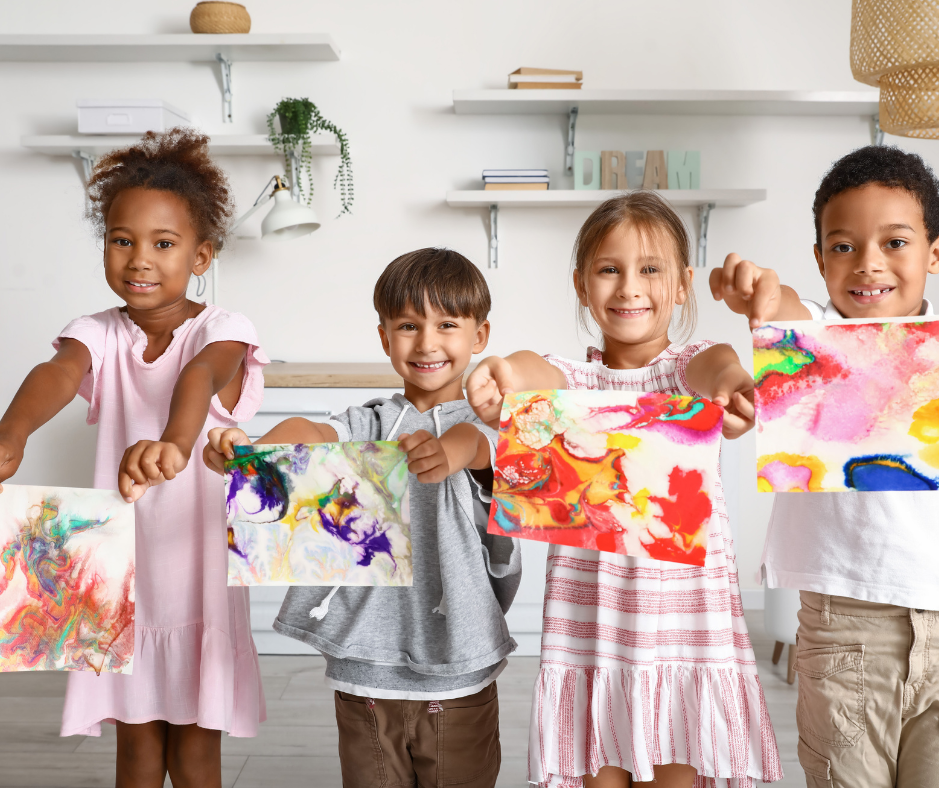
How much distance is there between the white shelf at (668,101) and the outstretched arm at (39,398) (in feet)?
5.49

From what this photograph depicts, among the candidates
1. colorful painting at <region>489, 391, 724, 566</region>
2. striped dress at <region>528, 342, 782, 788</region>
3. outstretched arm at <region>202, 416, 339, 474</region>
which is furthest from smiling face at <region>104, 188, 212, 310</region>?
striped dress at <region>528, 342, 782, 788</region>

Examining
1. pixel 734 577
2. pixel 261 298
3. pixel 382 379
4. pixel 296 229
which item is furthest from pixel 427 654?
pixel 261 298

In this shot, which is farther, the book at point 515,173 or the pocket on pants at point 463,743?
the book at point 515,173

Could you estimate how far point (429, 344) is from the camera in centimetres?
98

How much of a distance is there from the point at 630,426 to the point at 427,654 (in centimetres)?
38

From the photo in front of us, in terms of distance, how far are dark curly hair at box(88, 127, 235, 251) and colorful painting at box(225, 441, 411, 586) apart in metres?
0.39

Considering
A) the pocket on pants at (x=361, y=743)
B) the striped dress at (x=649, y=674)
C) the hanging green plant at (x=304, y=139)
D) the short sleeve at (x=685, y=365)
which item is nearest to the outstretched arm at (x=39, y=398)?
the pocket on pants at (x=361, y=743)

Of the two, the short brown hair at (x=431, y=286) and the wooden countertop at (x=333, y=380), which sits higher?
the short brown hair at (x=431, y=286)

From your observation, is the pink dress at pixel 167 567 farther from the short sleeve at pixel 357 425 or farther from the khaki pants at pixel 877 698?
the khaki pants at pixel 877 698

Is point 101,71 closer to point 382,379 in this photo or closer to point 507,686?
point 382,379

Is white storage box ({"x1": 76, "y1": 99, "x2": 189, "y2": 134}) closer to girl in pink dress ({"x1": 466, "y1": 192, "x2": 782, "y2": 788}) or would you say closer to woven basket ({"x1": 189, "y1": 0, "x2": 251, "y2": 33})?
woven basket ({"x1": 189, "y1": 0, "x2": 251, "y2": 33})

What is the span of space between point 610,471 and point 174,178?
71 cm

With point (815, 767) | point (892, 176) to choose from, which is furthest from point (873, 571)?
point (892, 176)

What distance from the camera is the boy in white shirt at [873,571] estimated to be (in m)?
0.90
